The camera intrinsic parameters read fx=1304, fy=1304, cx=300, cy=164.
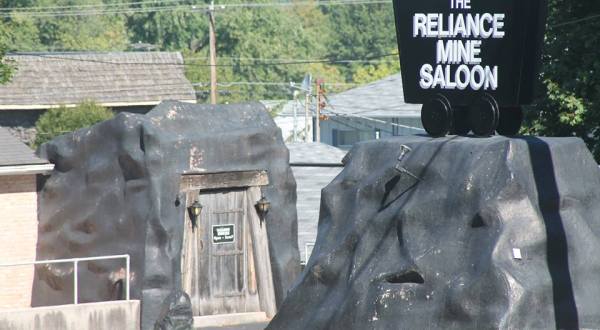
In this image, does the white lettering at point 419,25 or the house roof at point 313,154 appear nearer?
the white lettering at point 419,25

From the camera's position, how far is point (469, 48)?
1516 centimetres

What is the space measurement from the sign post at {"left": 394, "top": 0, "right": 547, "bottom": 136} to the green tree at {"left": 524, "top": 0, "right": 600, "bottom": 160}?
724 cm

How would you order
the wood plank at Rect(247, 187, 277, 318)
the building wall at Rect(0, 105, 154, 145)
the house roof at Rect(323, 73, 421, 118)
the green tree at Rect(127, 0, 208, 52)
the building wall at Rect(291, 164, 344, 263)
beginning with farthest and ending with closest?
the green tree at Rect(127, 0, 208, 52)
the house roof at Rect(323, 73, 421, 118)
the building wall at Rect(0, 105, 154, 145)
the building wall at Rect(291, 164, 344, 263)
the wood plank at Rect(247, 187, 277, 318)

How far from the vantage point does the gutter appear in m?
21.2

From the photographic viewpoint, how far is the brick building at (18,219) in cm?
2156

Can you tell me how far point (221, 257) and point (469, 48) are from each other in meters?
8.80

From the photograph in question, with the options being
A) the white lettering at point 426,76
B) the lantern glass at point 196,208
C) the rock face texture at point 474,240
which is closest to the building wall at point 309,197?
the lantern glass at point 196,208

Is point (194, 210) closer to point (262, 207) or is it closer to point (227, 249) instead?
point (227, 249)

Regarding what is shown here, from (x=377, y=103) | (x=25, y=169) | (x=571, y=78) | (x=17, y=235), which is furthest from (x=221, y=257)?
(x=377, y=103)

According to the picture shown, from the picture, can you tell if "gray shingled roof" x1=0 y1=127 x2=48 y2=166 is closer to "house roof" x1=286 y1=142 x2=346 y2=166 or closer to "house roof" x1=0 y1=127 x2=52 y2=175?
"house roof" x1=0 y1=127 x2=52 y2=175

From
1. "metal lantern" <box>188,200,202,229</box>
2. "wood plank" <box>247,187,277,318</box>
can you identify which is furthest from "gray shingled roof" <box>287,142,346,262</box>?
"metal lantern" <box>188,200,202,229</box>

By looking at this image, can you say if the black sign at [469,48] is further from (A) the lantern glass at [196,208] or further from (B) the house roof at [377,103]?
(B) the house roof at [377,103]

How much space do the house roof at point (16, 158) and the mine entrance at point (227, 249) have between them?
8.64ft

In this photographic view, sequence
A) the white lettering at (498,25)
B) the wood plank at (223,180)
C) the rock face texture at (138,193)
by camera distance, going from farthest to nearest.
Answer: the wood plank at (223,180)
the rock face texture at (138,193)
the white lettering at (498,25)
